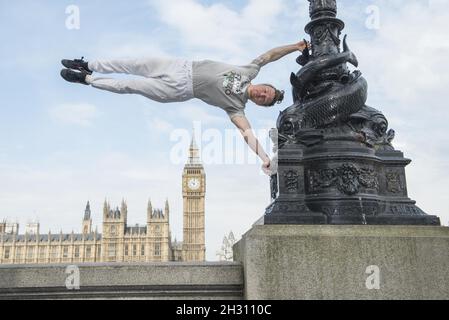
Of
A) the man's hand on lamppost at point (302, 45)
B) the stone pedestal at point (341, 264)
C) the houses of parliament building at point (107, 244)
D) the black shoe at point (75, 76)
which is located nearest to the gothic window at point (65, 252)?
the houses of parliament building at point (107, 244)

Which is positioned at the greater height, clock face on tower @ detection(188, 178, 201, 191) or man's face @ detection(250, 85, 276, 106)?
clock face on tower @ detection(188, 178, 201, 191)

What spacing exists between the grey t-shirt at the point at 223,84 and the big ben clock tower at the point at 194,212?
375 ft

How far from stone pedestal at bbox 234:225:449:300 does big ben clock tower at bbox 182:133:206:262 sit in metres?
115

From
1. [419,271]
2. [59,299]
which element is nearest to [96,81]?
[59,299]

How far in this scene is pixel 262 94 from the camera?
595 cm

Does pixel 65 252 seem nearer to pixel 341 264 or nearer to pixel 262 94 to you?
pixel 262 94

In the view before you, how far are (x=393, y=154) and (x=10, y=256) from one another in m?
125

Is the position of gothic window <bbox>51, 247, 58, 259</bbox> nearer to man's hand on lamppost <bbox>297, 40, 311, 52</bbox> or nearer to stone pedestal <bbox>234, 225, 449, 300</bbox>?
man's hand on lamppost <bbox>297, 40, 311, 52</bbox>

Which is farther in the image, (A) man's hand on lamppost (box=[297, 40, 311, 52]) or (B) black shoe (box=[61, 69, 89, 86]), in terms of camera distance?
(A) man's hand on lamppost (box=[297, 40, 311, 52])

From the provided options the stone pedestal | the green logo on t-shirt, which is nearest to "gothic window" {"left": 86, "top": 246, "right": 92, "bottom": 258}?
the green logo on t-shirt

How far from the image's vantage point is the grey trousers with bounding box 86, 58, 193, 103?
562 cm

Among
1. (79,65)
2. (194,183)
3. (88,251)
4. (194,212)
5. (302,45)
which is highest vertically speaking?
(194,183)

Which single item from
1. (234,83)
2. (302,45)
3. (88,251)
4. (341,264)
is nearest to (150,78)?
(234,83)

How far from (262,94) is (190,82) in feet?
3.20
